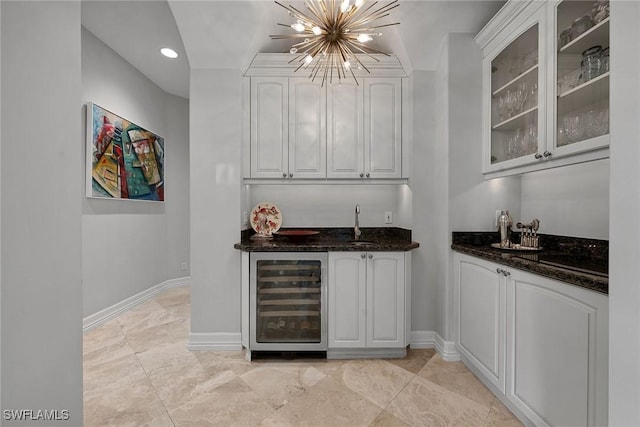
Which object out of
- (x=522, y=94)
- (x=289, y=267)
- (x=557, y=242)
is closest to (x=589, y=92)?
(x=522, y=94)

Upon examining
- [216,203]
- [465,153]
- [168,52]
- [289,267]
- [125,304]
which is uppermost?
[168,52]

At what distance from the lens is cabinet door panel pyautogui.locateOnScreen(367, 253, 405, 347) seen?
92.8 inches

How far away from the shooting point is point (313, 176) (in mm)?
2654

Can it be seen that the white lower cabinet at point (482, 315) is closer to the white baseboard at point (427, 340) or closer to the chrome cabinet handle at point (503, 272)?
the chrome cabinet handle at point (503, 272)

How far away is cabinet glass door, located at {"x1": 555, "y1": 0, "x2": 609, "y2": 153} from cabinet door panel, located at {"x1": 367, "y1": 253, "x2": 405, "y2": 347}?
134cm

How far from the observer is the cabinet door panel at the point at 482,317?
5.88 ft

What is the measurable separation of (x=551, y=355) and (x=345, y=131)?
2107mm

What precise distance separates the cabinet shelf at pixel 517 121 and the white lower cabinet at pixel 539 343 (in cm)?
97

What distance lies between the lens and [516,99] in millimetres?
2000

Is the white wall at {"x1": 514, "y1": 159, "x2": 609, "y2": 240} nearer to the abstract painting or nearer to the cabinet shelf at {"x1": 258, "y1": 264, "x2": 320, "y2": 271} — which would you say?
the cabinet shelf at {"x1": 258, "y1": 264, "x2": 320, "y2": 271}

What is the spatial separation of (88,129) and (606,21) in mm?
3922

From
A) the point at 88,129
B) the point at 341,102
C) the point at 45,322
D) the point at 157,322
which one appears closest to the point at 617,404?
the point at 45,322

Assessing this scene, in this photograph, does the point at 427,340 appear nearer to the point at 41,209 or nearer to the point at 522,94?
the point at 522,94

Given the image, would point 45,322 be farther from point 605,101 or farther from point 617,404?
point 605,101
